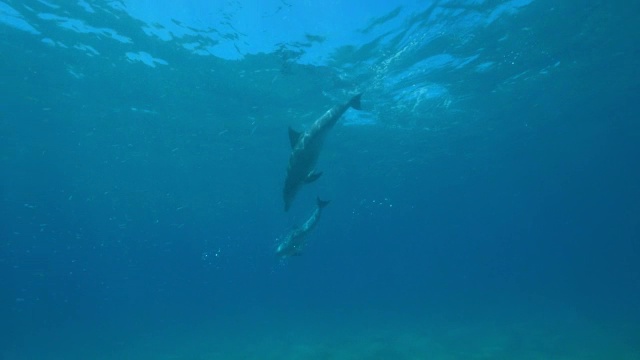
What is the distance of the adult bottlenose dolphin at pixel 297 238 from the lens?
9.32 metres

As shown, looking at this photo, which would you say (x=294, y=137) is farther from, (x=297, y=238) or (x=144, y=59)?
(x=144, y=59)

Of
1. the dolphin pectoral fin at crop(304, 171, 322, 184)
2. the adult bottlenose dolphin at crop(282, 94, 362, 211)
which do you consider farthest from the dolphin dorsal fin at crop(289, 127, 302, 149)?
the dolphin pectoral fin at crop(304, 171, 322, 184)

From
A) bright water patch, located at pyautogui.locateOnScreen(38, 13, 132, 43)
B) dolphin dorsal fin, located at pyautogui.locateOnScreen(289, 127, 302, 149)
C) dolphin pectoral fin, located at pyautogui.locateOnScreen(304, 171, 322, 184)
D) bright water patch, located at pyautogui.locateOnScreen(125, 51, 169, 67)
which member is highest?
bright water patch, located at pyautogui.locateOnScreen(125, 51, 169, 67)

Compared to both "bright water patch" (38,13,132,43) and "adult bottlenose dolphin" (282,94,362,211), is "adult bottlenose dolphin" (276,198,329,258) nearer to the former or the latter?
"adult bottlenose dolphin" (282,94,362,211)

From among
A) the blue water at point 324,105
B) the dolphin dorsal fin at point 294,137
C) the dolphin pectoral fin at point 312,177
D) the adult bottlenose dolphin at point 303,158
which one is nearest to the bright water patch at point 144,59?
the blue water at point 324,105

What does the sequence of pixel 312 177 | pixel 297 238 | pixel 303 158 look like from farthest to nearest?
pixel 297 238 → pixel 303 158 → pixel 312 177

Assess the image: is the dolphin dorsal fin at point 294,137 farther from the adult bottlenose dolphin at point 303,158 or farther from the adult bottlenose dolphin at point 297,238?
the adult bottlenose dolphin at point 297,238

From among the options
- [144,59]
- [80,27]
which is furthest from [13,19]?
[144,59]

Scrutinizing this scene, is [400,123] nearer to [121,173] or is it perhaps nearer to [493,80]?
[493,80]

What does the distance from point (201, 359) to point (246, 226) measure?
3582 inches

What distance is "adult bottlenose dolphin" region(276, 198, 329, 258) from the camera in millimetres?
9320

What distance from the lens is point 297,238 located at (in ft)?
31.8

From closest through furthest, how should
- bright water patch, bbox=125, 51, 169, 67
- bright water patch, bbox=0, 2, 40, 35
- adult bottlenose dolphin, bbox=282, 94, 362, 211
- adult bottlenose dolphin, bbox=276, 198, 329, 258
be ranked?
adult bottlenose dolphin, bbox=282, 94, 362, 211 < adult bottlenose dolphin, bbox=276, 198, 329, 258 < bright water patch, bbox=0, 2, 40, 35 < bright water patch, bbox=125, 51, 169, 67

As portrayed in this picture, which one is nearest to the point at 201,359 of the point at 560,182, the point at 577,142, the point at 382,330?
the point at 382,330
